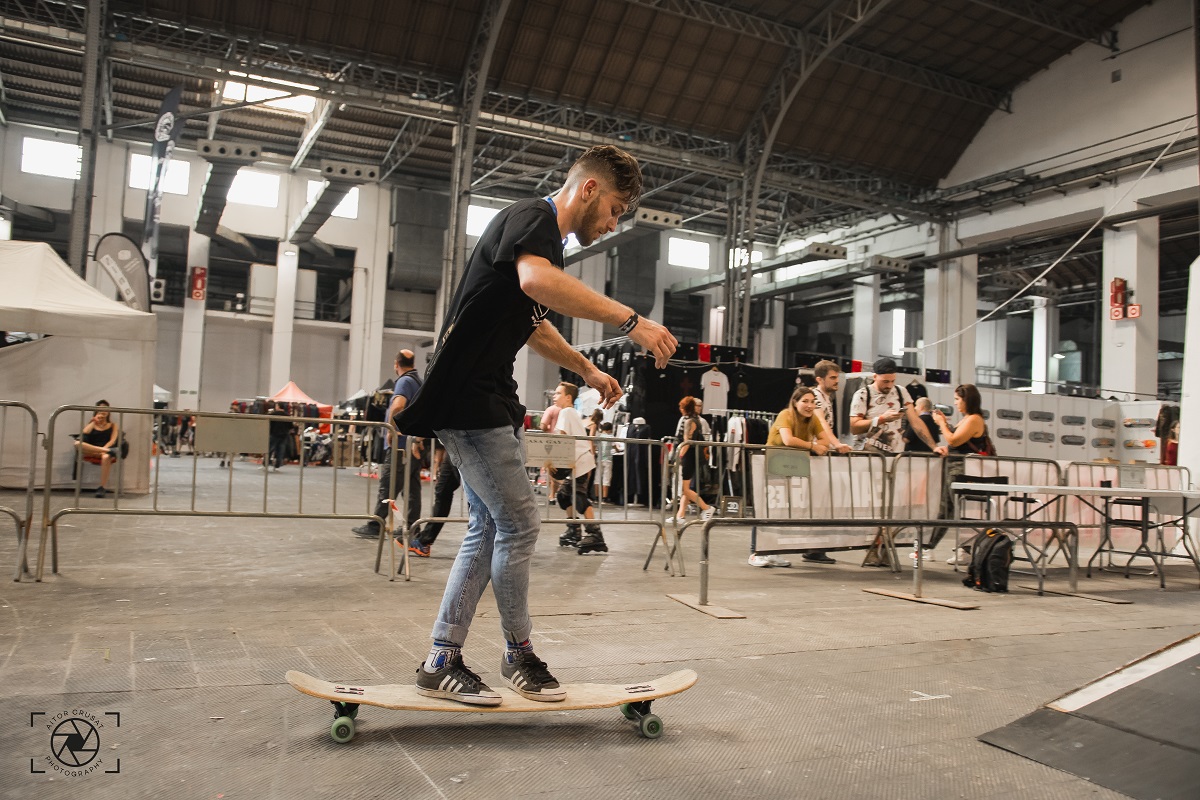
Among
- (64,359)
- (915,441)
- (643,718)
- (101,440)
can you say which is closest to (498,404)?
(643,718)

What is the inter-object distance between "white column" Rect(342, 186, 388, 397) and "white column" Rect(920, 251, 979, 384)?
1825 centimetres

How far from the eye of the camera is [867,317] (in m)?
27.3

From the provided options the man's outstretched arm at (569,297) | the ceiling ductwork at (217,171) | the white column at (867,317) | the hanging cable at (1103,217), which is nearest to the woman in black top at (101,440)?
the ceiling ductwork at (217,171)

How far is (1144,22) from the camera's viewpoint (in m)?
19.0

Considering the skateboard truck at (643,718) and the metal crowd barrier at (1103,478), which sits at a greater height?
the metal crowd barrier at (1103,478)

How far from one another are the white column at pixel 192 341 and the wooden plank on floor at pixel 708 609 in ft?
81.8

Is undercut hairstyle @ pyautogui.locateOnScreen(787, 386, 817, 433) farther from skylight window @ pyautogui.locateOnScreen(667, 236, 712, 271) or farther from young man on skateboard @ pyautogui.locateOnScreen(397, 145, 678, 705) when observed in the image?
skylight window @ pyautogui.locateOnScreen(667, 236, 712, 271)

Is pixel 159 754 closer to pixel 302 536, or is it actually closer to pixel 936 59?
pixel 302 536

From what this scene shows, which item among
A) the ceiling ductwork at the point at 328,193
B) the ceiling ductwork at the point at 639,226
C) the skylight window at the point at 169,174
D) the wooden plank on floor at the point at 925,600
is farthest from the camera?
the skylight window at the point at 169,174

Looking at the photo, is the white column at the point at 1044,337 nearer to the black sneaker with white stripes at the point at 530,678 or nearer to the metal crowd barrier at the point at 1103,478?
the metal crowd barrier at the point at 1103,478

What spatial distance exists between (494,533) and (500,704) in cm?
53

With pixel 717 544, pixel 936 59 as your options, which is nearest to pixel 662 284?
pixel 936 59

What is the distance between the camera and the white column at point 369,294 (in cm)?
2759

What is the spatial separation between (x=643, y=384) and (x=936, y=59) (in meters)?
13.0
